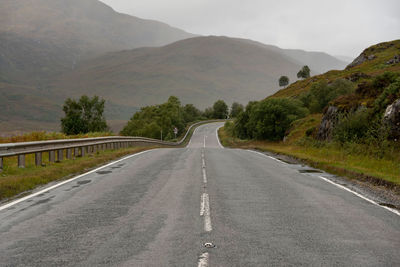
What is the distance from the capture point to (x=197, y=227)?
588 centimetres

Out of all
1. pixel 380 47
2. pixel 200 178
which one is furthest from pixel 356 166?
pixel 380 47

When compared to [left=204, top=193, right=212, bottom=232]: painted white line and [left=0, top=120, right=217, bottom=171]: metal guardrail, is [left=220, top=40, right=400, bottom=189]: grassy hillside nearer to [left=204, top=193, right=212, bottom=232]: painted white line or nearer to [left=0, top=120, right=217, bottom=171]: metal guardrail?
[left=204, top=193, right=212, bottom=232]: painted white line

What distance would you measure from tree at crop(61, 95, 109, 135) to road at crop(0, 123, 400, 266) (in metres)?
81.9

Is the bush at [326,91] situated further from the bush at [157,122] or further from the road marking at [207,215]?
the bush at [157,122]

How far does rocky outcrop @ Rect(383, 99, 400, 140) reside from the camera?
18.1 metres

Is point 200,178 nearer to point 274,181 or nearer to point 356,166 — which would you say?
point 274,181

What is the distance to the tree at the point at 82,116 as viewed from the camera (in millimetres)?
87438

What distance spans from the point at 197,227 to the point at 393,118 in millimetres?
16456

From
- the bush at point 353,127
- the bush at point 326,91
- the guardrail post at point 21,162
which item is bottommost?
the guardrail post at point 21,162

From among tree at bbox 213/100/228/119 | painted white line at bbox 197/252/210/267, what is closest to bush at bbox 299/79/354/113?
painted white line at bbox 197/252/210/267

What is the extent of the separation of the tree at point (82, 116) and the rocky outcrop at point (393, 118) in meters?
76.5

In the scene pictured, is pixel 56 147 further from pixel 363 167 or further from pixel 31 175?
pixel 363 167

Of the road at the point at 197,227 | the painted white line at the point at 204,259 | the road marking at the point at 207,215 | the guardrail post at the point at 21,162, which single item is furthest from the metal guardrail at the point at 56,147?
the painted white line at the point at 204,259

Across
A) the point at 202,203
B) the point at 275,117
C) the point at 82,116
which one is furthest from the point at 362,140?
the point at 82,116
